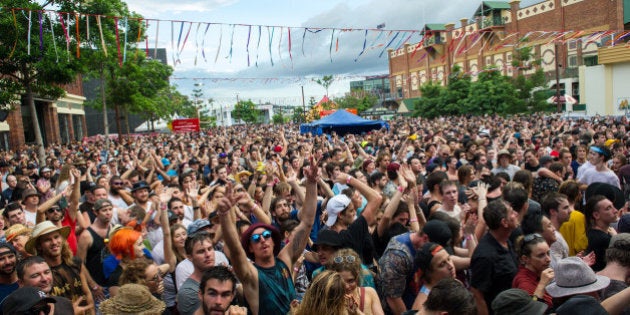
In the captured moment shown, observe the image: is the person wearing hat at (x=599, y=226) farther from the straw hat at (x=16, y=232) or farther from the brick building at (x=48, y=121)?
the brick building at (x=48, y=121)

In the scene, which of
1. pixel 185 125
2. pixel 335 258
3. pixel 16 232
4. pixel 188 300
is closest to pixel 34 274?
pixel 188 300

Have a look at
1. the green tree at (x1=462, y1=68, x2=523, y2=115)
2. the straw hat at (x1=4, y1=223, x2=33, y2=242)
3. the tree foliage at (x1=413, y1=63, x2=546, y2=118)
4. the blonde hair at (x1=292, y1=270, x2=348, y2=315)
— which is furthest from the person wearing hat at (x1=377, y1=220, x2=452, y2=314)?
the green tree at (x1=462, y1=68, x2=523, y2=115)

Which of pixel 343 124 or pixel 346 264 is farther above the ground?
pixel 343 124

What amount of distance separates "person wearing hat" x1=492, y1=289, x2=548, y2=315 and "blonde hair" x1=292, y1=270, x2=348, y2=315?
84cm

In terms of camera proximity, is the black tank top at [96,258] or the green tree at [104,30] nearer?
the black tank top at [96,258]

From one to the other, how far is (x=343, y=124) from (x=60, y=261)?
794 inches

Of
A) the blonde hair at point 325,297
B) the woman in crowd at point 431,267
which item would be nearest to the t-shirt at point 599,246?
the woman in crowd at point 431,267

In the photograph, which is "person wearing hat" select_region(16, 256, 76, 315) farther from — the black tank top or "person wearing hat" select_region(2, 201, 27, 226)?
"person wearing hat" select_region(2, 201, 27, 226)

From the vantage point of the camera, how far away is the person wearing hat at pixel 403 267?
373cm

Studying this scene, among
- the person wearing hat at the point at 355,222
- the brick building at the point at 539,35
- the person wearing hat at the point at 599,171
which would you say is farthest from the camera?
the brick building at the point at 539,35

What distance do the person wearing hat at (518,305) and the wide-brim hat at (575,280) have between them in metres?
0.44

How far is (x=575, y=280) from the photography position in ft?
9.72

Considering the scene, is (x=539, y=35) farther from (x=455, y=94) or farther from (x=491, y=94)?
(x=491, y=94)

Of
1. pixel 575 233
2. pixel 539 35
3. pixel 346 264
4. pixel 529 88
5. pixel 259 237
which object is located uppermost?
pixel 539 35
